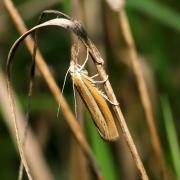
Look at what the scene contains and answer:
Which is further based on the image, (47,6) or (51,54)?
(51,54)

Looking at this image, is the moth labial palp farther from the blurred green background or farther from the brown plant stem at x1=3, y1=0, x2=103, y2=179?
the blurred green background

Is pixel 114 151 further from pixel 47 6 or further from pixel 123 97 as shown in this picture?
pixel 47 6

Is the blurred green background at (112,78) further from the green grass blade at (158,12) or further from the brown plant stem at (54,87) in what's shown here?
the brown plant stem at (54,87)

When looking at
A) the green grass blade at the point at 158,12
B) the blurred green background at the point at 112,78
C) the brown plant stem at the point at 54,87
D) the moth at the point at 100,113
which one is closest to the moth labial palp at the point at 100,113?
the moth at the point at 100,113

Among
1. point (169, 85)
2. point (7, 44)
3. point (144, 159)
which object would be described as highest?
point (7, 44)

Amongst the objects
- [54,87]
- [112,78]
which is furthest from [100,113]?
[112,78]

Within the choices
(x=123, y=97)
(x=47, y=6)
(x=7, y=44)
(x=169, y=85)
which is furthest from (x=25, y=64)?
(x=169, y=85)

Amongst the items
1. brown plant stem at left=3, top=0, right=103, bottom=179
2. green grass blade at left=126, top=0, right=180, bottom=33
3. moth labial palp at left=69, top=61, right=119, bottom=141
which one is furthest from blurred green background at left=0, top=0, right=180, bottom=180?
moth labial palp at left=69, top=61, right=119, bottom=141

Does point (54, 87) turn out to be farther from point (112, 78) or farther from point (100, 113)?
point (112, 78)

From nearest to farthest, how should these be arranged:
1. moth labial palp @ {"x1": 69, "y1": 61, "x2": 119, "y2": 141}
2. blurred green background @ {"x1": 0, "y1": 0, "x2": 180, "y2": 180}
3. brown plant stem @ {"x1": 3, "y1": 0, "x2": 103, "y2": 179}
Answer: moth labial palp @ {"x1": 69, "y1": 61, "x2": 119, "y2": 141}, brown plant stem @ {"x1": 3, "y1": 0, "x2": 103, "y2": 179}, blurred green background @ {"x1": 0, "y1": 0, "x2": 180, "y2": 180}
